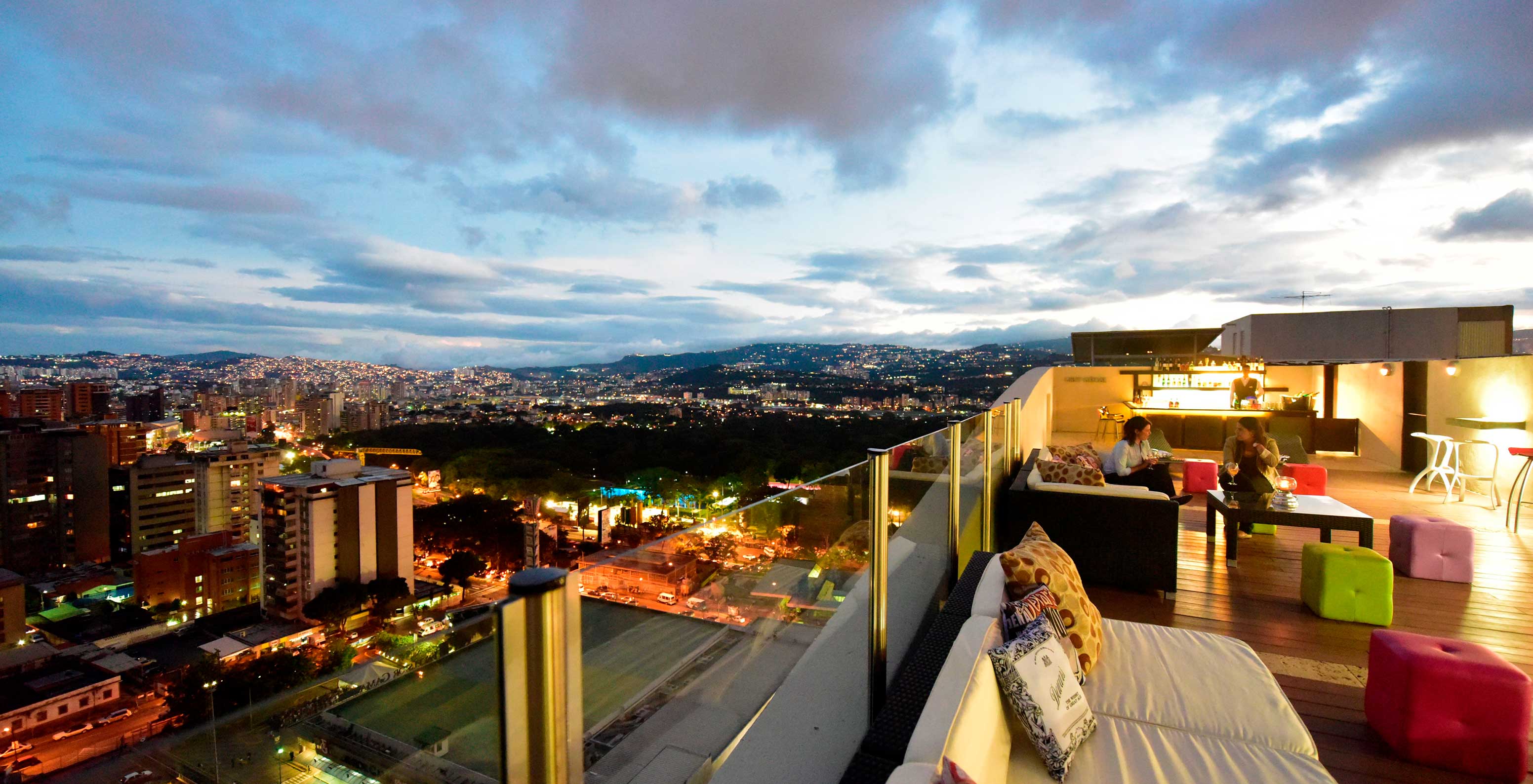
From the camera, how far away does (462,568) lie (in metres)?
16.6

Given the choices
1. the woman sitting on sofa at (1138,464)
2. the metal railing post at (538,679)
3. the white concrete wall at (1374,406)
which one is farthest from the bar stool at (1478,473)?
the metal railing post at (538,679)

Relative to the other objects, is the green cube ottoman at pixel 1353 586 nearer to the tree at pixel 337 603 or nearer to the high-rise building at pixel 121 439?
the tree at pixel 337 603

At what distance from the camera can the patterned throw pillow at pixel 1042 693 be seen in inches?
68.2

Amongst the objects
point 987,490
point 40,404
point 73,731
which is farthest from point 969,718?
point 40,404

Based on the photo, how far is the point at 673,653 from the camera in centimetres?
126

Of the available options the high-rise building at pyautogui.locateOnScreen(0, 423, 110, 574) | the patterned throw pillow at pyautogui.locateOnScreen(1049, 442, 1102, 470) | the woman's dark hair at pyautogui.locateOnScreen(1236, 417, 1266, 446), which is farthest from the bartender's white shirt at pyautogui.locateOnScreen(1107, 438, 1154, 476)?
the high-rise building at pyautogui.locateOnScreen(0, 423, 110, 574)

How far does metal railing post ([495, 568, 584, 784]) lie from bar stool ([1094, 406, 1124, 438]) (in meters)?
12.7

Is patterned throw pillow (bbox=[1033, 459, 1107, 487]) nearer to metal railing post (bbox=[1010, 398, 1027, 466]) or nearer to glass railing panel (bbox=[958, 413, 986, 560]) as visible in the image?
glass railing panel (bbox=[958, 413, 986, 560])

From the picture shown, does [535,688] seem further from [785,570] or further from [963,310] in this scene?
[963,310]

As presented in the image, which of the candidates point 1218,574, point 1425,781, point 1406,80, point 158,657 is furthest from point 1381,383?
point 158,657

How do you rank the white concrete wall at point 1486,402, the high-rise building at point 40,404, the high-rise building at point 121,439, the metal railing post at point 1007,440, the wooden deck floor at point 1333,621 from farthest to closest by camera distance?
the high-rise building at point 121,439, the high-rise building at point 40,404, the white concrete wall at point 1486,402, the metal railing post at point 1007,440, the wooden deck floor at point 1333,621

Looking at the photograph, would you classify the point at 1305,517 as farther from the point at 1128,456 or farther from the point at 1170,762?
the point at 1170,762

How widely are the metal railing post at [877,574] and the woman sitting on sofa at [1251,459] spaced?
4.50 meters

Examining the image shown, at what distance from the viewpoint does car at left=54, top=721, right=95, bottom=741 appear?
15.2 feet
